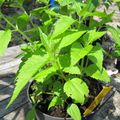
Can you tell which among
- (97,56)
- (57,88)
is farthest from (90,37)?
(57,88)

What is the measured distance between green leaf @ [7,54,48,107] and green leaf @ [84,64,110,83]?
0.54 ft

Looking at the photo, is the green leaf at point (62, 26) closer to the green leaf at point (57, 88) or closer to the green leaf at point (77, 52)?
the green leaf at point (77, 52)

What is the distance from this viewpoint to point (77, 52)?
2.69 feet

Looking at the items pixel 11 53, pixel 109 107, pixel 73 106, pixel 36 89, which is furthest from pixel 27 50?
pixel 11 53

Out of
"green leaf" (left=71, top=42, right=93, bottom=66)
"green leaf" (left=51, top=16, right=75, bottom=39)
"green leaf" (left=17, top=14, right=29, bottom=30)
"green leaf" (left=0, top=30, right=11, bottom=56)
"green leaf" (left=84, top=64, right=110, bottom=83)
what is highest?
"green leaf" (left=51, top=16, right=75, bottom=39)

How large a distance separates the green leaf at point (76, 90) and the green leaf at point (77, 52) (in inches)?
3.1

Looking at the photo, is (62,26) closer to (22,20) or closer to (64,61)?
(64,61)

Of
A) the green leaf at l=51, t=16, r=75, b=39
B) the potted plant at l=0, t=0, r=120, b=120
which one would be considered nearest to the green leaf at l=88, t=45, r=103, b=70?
the potted plant at l=0, t=0, r=120, b=120

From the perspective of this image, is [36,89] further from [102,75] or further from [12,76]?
[12,76]

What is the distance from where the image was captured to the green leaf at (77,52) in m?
0.80

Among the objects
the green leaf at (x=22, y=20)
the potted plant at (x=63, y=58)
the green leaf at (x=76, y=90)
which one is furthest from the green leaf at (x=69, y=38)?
the green leaf at (x=22, y=20)

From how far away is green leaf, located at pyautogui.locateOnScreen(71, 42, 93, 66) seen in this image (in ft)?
2.62

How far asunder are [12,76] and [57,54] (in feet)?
2.08

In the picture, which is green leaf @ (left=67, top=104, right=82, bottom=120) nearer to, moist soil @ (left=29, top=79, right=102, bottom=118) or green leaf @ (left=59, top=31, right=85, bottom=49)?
moist soil @ (left=29, top=79, right=102, bottom=118)
